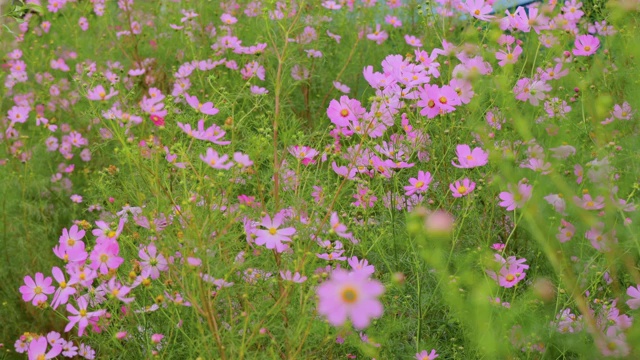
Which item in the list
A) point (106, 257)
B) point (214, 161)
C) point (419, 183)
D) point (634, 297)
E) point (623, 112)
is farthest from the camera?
point (623, 112)

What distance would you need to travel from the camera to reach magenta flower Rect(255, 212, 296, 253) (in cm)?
123

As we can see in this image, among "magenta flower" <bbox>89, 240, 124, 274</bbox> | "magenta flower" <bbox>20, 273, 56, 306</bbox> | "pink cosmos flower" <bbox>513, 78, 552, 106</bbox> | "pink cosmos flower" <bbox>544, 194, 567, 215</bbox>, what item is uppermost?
"pink cosmos flower" <bbox>513, 78, 552, 106</bbox>

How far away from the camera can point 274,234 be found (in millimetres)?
1253

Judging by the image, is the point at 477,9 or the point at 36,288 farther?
the point at 477,9

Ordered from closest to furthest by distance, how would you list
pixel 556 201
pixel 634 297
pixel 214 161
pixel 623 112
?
1. pixel 214 161
2. pixel 634 297
3. pixel 556 201
4. pixel 623 112

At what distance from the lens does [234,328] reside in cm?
120

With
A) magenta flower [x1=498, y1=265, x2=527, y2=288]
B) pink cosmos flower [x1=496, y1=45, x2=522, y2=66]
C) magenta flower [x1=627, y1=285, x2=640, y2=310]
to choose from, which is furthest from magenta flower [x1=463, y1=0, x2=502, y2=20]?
magenta flower [x1=627, y1=285, x2=640, y2=310]

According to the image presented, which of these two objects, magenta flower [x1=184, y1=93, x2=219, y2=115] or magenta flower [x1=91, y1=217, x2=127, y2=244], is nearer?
magenta flower [x1=91, y1=217, x2=127, y2=244]

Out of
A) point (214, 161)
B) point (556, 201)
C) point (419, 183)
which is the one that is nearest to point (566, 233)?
point (556, 201)

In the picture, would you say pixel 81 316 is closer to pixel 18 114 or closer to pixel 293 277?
pixel 293 277

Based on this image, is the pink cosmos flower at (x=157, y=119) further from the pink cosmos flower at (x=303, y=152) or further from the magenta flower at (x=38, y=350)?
the magenta flower at (x=38, y=350)

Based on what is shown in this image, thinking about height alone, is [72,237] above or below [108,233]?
below

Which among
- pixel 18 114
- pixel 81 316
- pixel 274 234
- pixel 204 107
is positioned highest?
pixel 204 107

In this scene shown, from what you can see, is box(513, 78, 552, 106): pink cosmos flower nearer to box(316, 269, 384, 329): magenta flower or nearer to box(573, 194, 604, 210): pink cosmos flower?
box(573, 194, 604, 210): pink cosmos flower
